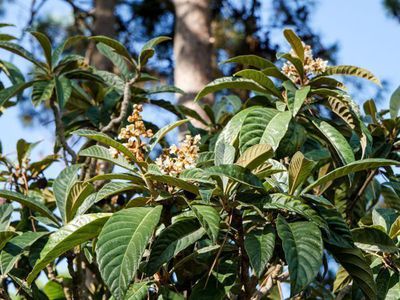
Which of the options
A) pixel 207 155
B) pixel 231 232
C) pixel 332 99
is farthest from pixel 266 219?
pixel 332 99

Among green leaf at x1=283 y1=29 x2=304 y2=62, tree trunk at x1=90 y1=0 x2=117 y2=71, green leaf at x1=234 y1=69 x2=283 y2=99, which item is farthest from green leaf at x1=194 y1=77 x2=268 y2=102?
tree trunk at x1=90 y1=0 x2=117 y2=71

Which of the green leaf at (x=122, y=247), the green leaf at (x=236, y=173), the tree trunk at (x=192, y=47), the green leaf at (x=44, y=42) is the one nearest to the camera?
the green leaf at (x=122, y=247)

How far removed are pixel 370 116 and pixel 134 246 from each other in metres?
1.29

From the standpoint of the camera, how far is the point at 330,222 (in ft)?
5.96

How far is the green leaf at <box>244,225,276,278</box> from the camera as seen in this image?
5.28 ft

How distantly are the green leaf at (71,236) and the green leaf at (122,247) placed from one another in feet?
0.31

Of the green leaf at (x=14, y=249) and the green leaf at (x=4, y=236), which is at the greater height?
the green leaf at (x=4, y=236)

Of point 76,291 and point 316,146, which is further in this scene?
point 316,146

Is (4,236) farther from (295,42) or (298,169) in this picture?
(295,42)

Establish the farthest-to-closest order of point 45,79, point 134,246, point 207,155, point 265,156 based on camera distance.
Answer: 1. point 45,79
2. point 207,155
3. point 265,156
4. point 134,246

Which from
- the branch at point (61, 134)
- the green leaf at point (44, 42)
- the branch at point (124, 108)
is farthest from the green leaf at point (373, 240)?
the green leaf at point (44, 42)

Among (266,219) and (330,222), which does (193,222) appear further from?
(330,222)

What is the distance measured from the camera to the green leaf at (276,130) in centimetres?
193

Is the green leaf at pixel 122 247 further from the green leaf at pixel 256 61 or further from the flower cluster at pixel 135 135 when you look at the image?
the green leaf at pixel 256 61
